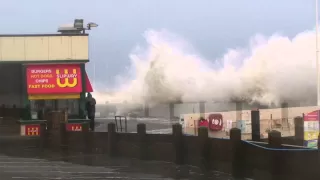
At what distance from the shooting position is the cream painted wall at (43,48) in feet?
67.9

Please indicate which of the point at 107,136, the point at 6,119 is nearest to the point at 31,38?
the point at 6,119

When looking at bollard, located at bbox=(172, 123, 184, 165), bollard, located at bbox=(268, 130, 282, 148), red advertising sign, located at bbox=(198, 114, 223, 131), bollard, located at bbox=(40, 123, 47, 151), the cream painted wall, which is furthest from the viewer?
the cream painted wall

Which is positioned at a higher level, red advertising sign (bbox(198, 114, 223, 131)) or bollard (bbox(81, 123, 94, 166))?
red advertising sign (bbox(198, 114, 223, 131))

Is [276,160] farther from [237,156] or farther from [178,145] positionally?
[178,145]

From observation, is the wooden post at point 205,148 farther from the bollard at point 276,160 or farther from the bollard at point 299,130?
the bollard at point 299,130

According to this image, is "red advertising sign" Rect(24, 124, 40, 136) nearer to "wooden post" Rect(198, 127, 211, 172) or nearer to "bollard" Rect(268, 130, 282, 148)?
"wooden post" Rect(198, 127, 211, 172)

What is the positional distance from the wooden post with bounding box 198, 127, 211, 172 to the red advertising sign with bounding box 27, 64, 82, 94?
9149mm

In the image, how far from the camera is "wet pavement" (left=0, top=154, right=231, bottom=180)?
11760 mm

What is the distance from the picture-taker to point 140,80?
33094mm

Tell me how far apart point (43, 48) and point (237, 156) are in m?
12.0

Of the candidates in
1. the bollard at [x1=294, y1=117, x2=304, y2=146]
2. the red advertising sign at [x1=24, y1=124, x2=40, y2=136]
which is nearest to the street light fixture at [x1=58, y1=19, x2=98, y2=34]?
the red advertising sign at [x1=24, y1=124, x2=40, y2=136]

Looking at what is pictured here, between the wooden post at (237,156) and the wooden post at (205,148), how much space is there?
105 cm

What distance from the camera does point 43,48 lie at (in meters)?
20.8

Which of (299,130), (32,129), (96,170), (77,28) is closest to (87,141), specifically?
(96,170)
